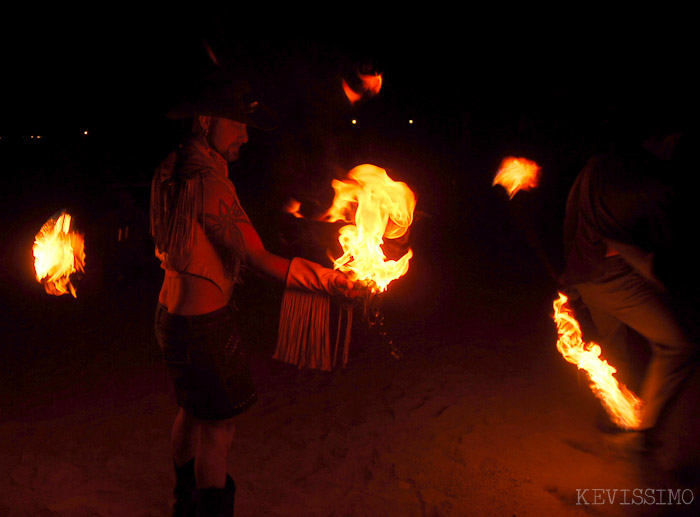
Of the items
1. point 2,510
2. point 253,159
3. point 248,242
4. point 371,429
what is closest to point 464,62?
point 253,159

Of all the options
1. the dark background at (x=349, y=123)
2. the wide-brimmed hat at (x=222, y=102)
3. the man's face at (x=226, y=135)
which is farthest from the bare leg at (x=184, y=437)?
the dark background at (x=349, y=123)

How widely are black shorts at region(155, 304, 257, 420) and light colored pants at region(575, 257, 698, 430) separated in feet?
8.61

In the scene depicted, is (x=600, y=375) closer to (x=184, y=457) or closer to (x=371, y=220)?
(x=371, y=220)

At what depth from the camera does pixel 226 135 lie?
2.37 meters

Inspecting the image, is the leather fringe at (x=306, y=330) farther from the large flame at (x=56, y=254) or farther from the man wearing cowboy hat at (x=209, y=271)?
the large flame at (x=56, y=254)

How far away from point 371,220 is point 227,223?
2.49ft

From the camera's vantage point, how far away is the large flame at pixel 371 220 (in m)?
2.37

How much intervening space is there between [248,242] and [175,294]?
1.52ft

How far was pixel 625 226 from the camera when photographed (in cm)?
315

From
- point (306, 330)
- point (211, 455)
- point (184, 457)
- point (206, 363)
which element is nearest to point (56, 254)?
point (206, 363)

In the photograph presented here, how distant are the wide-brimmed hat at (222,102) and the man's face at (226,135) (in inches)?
2.4

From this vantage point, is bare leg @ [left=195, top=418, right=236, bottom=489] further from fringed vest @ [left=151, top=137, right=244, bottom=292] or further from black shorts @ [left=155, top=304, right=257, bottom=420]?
fringed vest @ [left=151, top=137, right=244, bottom=292]

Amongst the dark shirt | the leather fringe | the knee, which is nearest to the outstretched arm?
the leather fringe

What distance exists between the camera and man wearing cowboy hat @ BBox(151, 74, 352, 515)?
2229 mm
